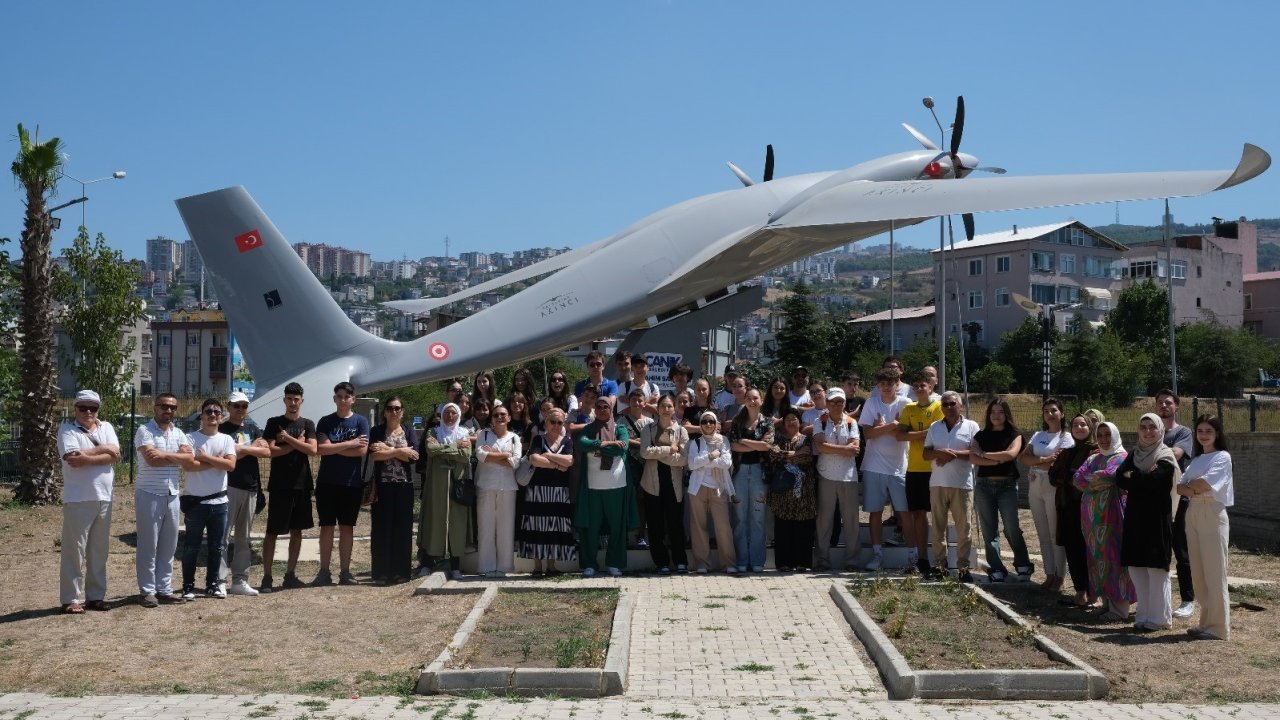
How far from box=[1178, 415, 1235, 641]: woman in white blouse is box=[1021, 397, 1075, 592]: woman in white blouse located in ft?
5.41

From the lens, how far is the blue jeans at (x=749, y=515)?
38.5ft

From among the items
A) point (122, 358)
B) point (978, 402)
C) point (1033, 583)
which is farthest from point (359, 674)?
point (978, 402)

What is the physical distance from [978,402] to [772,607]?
47.3 metres

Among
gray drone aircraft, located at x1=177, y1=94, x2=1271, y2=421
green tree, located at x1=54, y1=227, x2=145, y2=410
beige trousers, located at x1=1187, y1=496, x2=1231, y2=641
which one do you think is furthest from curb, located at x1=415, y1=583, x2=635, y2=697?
green tree, located at x1=54, y1=227, x2=145, y2=410

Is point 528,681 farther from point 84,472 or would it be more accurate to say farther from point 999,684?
point 84,472

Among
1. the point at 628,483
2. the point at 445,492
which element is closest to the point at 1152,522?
the point at 628,483

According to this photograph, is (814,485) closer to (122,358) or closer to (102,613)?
(102,613)

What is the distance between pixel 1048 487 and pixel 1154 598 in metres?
1.72

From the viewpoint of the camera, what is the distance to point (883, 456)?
1173 cm

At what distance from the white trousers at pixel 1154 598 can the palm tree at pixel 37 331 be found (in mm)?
17384

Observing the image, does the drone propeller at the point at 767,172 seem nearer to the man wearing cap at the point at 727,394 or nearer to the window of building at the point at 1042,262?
the man wearing cap at the point at 727,394

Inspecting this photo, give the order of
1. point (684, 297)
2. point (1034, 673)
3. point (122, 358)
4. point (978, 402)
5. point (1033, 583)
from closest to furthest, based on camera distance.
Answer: point (1034, 673), point (1033, 583), point (684, 297), point (122, 358), point (978, 402)

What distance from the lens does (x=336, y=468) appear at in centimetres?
1138

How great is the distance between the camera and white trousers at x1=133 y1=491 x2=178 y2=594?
1009 cm
